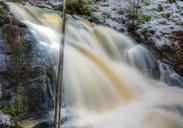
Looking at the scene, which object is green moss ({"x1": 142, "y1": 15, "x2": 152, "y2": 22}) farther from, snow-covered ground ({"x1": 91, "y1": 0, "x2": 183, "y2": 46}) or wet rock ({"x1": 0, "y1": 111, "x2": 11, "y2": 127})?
wet rock ({"x1": 0, "y1": 111, "x2": 11, "y2": 127})

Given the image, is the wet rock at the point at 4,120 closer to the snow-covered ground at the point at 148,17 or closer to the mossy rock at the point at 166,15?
the snow-covered ground at the point at 148,17

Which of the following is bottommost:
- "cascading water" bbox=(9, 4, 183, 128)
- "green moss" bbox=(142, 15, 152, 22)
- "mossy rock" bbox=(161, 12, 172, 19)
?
"cascading water" bbox=(9, 4, 183, 128)

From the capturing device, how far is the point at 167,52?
8938 millimetres

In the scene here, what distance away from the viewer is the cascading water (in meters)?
6.43

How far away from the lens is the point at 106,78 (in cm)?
729

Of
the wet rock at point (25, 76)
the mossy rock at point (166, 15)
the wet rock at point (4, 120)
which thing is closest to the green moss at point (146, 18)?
the mossy rock at point (166, 15)

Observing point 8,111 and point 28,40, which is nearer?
point 8,111

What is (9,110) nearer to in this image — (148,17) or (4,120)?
(4,120)

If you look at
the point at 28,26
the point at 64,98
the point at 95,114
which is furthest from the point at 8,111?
the point at 28,26

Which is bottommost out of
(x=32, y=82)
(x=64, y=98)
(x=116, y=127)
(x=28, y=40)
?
(x=116, y=127)

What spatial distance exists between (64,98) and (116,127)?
1.07 m

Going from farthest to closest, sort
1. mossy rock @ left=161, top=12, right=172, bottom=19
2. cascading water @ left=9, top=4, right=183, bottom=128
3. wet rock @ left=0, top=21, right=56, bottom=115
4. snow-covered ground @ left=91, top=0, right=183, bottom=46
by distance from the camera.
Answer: mossy rock @ left=161, top=12, right=172, bottom=19 → snow-covered ground @ left=91, top=0, right=183, bottom=46 → cascading water @ left=9, top=4, right=183, bottom=128 → wet rock @ left=0, top=21, right=56, bottom=115

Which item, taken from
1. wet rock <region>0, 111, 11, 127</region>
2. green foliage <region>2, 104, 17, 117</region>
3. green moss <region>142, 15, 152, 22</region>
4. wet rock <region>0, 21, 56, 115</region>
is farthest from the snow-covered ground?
wet rock <region>0, 111, 11, 127</region>

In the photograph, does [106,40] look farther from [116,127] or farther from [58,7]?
[116,127]
